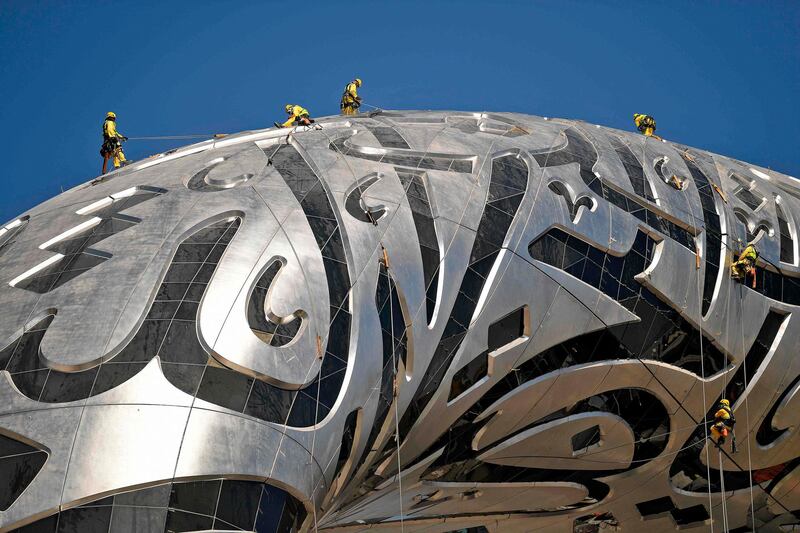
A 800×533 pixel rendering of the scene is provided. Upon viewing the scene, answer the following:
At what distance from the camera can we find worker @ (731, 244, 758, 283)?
2697cm

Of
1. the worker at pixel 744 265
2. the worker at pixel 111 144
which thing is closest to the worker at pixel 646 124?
the worker at pixel 744 265

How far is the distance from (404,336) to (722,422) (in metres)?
9.66

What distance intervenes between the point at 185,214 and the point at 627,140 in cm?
1304

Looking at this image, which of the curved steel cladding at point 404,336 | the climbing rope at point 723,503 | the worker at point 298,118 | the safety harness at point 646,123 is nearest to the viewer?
the curved steel cladding at point 404,336

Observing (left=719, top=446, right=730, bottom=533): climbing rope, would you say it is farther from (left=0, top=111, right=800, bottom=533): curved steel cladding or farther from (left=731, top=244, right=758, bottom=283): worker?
(left=731, top=244, right=758, bottom=283): worker

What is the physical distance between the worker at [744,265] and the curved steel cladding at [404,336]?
15.5 inches

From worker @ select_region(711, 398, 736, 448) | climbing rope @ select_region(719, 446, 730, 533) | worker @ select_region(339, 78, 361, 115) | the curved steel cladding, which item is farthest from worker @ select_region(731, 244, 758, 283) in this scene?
worker @ select_region(339, 78, 361, 115)

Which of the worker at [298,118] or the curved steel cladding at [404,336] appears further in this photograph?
the worker at [298,118]

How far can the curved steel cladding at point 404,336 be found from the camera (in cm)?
1731

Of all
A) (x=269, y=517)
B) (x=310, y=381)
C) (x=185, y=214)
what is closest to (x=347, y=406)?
(x=310, y=381)

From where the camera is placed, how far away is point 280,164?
22.7m

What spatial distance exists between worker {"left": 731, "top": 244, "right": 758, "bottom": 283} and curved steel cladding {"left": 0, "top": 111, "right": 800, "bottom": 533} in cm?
39

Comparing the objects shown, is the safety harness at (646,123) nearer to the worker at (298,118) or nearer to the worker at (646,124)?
the worker at (646,124)

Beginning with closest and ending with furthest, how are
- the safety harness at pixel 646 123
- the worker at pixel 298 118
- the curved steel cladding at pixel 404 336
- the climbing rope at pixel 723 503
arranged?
1. the curved steel cladding at pixel 404 336
2. the worker at pixel 298 118
3. the climbing rope at pixel 723 503
4. the safety harness at pixel 646 123
